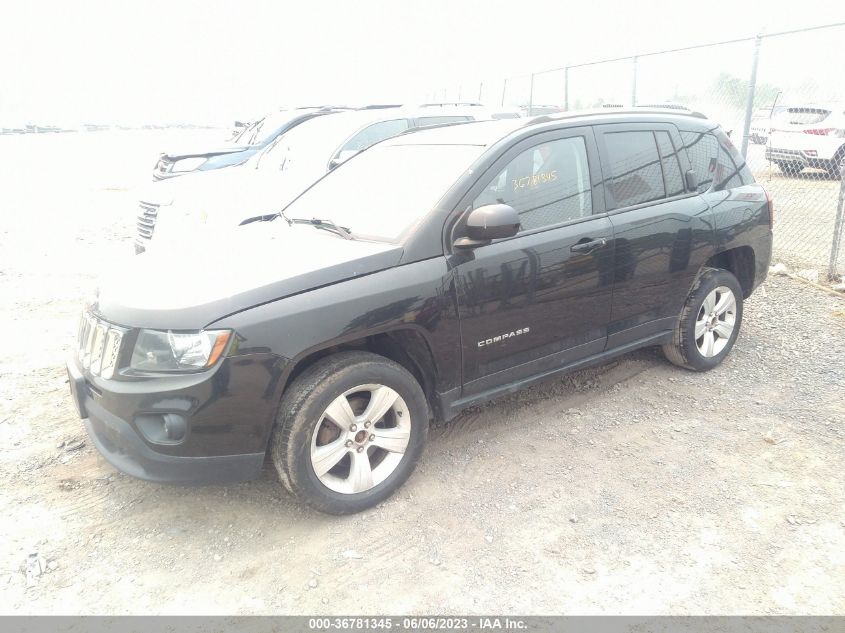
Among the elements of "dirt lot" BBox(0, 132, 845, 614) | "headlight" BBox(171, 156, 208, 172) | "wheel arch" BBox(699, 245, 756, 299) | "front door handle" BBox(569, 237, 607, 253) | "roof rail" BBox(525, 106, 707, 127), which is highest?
"roof rail" BBox(525, 106, 707, 127)

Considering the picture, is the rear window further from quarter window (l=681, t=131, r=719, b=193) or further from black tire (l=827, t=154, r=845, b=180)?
quarter window (l=681, t=131, r=719, b=193)

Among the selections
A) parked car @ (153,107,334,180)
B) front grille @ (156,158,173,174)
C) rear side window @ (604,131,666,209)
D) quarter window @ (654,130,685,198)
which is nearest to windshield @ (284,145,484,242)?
rear side window @ (604,131,666,209)

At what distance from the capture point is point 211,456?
2.77 metres

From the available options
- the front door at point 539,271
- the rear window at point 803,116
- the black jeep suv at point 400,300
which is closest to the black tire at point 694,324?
the black jeep suv at point 400,300

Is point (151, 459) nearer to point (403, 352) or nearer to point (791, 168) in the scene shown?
point (403, 352)

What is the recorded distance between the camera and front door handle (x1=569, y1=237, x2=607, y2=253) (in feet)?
11.7

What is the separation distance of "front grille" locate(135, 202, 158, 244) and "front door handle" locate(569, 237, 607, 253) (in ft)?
16.8

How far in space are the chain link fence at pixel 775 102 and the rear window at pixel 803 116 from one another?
20 millimetres

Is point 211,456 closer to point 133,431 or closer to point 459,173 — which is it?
point 133,431

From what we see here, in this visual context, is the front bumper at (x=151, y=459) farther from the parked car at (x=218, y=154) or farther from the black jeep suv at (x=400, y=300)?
the parked car at (x=218, y=154)

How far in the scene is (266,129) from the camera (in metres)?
11.6

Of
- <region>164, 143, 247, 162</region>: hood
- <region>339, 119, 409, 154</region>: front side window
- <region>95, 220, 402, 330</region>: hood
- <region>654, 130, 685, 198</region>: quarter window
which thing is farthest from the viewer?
<region>164, 143, 247, 162</region>: hood

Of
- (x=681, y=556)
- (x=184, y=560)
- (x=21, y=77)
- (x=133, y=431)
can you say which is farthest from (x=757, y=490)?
(x=21, y=77)

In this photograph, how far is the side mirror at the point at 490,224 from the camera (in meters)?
3.08
